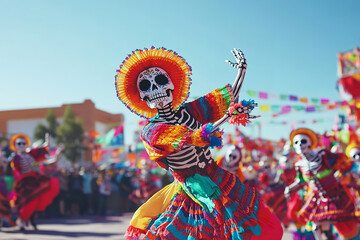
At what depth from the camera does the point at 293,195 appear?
24.6 feet

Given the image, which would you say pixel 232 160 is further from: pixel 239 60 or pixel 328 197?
pixel 239 60

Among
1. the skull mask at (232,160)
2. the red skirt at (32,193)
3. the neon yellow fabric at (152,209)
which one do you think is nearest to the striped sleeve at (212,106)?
the neon yellow fabric at (152,209)

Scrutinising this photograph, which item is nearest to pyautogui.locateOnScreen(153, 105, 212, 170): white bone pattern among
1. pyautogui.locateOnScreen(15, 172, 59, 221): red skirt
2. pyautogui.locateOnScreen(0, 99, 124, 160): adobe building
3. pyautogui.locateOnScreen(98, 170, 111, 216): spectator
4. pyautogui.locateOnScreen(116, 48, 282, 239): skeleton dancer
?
pyautogui.locateOnScreen(116, 48, 282, 239): skeleton dancer

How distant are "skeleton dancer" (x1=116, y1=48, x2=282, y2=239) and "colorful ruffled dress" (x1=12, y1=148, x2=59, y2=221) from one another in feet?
20.1

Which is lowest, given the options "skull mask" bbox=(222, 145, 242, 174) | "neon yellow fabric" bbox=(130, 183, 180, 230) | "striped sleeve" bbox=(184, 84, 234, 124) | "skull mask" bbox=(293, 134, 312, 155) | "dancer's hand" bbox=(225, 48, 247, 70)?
"neon yellow fabric" bbox=(130, 183, 180, 230)

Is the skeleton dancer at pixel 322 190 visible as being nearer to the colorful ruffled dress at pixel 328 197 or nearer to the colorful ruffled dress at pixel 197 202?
the colorful ruffled dress at pixel 328 197

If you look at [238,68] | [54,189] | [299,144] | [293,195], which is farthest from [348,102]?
[238,68]

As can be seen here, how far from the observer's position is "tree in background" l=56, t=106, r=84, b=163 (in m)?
33.4

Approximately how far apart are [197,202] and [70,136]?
3170cm

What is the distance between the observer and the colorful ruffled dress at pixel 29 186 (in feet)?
30.1

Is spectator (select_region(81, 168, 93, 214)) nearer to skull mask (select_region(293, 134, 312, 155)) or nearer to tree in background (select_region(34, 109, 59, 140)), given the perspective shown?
A: skull mask (select_region(293, 134, 312, 155))

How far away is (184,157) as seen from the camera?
11.1 feet

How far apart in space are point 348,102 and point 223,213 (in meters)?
9.36

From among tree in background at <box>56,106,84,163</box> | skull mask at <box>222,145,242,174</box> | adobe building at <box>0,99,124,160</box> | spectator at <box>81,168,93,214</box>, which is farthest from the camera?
adobe building at <box>0,99,124,160</box>
